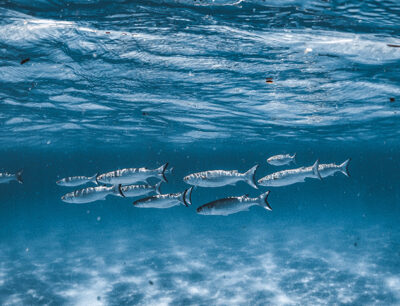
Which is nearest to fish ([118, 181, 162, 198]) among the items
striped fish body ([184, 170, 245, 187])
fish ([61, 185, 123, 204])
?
fish ([61, 185, 123, 204])

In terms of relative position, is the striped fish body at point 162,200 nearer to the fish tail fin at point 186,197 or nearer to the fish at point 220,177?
the fish tail fin at point 186,197

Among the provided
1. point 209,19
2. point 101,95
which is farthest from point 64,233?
point 209,19

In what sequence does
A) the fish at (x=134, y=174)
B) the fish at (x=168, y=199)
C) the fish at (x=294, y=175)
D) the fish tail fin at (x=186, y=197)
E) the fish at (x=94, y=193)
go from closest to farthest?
the fish tail fin at (x=186, y=197) → the fish at (x=168, y=199) → the fish at (x=134, y=174) → the fish at (x=94, y=193) → the fish at (x=294, y=175)

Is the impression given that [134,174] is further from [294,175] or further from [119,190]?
[294,175]

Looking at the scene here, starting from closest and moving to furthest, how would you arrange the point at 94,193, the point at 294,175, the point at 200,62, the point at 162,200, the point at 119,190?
the point at 119,190, the point at 162,200, the point at 94,193, the point at 294,175, the point at 200,62

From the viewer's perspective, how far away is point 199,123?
2697cm

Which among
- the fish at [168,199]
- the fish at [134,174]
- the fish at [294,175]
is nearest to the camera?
the fish at [168,199]

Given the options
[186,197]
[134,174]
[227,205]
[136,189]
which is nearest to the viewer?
[227,205]

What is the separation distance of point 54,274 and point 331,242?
18195 millimetres

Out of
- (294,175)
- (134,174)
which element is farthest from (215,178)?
(294,175)

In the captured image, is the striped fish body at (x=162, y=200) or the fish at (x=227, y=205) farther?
the striped fish body at (x=162, y=200)

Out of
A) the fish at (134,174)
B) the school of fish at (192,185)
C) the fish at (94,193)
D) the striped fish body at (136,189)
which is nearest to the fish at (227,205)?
the school of fish at (192,185)

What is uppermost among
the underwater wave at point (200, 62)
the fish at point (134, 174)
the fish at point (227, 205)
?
the underwater wave at point (200, 62)

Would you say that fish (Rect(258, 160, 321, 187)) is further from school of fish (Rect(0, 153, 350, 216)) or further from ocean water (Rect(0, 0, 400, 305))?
ocean water (Rect(0, 0, 400, 305))
